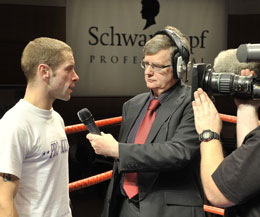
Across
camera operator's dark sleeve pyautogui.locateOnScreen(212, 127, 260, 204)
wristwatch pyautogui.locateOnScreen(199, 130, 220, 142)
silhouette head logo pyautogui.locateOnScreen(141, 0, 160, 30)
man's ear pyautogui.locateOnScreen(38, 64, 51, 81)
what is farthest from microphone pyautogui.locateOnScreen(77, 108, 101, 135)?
silhouette head logo pyautogui.locateOnScreen(141, 0, 160, 30)

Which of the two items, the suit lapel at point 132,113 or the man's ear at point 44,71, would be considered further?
the suit lapel at point 132,113

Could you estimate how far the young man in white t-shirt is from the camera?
50.5 inches

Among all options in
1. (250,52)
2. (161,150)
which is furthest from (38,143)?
(250,52)

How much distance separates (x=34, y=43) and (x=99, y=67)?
3894mm

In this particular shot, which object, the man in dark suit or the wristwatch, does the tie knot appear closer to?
the man in dark suit

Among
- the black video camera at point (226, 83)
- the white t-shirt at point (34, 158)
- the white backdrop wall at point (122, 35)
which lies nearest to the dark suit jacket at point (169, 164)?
the white t-shirt at point (34, 158)

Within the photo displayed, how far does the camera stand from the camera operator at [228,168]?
1006 millimetres

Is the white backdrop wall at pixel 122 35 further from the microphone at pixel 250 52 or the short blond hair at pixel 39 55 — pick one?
the microphone at pixel 250 52

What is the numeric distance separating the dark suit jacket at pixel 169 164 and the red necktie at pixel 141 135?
0.12 feet

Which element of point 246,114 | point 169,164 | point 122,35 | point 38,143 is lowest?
point 169,164

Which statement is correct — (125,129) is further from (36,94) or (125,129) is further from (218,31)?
(218,31)

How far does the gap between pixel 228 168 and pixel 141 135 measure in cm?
68

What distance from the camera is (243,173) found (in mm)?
1011

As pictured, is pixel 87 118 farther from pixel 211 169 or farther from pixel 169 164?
pixel 211 169
